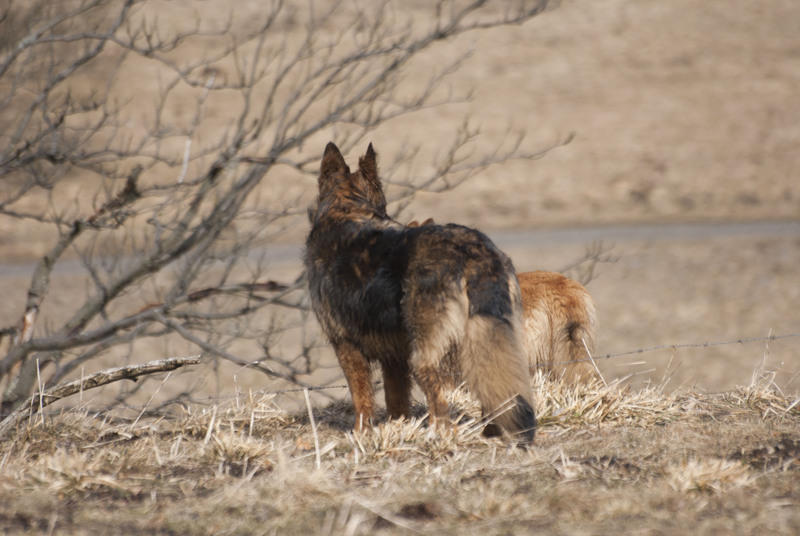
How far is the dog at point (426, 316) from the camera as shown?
4613 millimetres

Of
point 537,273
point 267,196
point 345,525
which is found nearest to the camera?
point 345,525

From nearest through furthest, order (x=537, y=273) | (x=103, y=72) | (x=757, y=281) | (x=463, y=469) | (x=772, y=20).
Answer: (x=463, y=469) → (x=537, y=273) → (x=757, y=281) → (x=103, y=72) → (x=772, y=20)

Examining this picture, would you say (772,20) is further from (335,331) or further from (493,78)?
(335,331)

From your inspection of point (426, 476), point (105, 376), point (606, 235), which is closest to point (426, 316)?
point (426, 476)

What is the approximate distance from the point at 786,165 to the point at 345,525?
88.3 ft

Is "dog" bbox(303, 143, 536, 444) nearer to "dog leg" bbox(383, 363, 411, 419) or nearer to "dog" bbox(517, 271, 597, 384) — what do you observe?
"dog leg" bbox(383, 363, 411, 419)

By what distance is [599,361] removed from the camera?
10.4m

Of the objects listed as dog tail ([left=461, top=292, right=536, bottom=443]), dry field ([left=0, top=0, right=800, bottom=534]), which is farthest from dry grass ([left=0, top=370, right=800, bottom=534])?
dog tail ([left=461, top=292, right=536, bottom=443])

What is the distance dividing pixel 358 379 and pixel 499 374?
1.07 m

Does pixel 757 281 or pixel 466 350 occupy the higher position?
pixel 466 350

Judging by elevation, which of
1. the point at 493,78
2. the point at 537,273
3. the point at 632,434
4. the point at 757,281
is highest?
the point at 493,78

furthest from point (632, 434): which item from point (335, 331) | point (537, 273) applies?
point (537, 273)

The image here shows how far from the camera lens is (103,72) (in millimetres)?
29016

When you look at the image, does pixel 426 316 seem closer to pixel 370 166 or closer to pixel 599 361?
pixel 370 166
